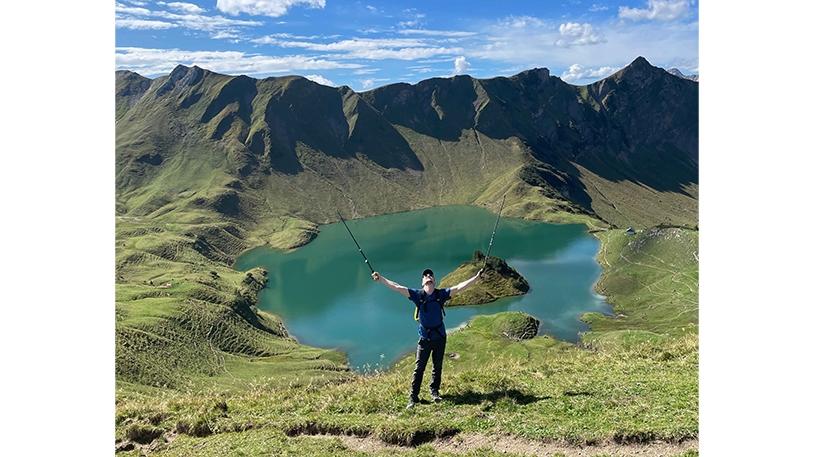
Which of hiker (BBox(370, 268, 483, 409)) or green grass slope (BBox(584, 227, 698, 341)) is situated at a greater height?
hiker (BBox(370, 268, 483, 409))

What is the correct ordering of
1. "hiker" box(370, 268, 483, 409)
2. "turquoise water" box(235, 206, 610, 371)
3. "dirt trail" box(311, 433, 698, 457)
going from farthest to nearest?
"turquoise water" box(235, 206, 610, 371)
"hiker" box(370, 268, 483, 409)
"dirt trail" box(311, 433, 698, 457)

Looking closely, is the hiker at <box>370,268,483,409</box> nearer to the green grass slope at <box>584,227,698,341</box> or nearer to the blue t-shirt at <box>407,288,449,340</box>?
the blue t-shirt at <box>407,288,449,340</box>

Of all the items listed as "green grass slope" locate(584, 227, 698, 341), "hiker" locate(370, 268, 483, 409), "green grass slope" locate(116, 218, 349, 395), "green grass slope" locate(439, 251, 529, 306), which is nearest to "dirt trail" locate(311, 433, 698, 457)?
"hiker" locate(370, 268, 483, 409)

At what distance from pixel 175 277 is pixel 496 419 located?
104m

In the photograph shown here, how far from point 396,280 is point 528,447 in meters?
104

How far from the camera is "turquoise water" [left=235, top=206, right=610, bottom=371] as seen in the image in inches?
3349

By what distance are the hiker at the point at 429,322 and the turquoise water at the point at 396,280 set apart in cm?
5780

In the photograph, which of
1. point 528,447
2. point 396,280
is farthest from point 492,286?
point 528,447

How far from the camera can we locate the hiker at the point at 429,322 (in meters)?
12.0

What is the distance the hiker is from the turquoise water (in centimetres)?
5780
